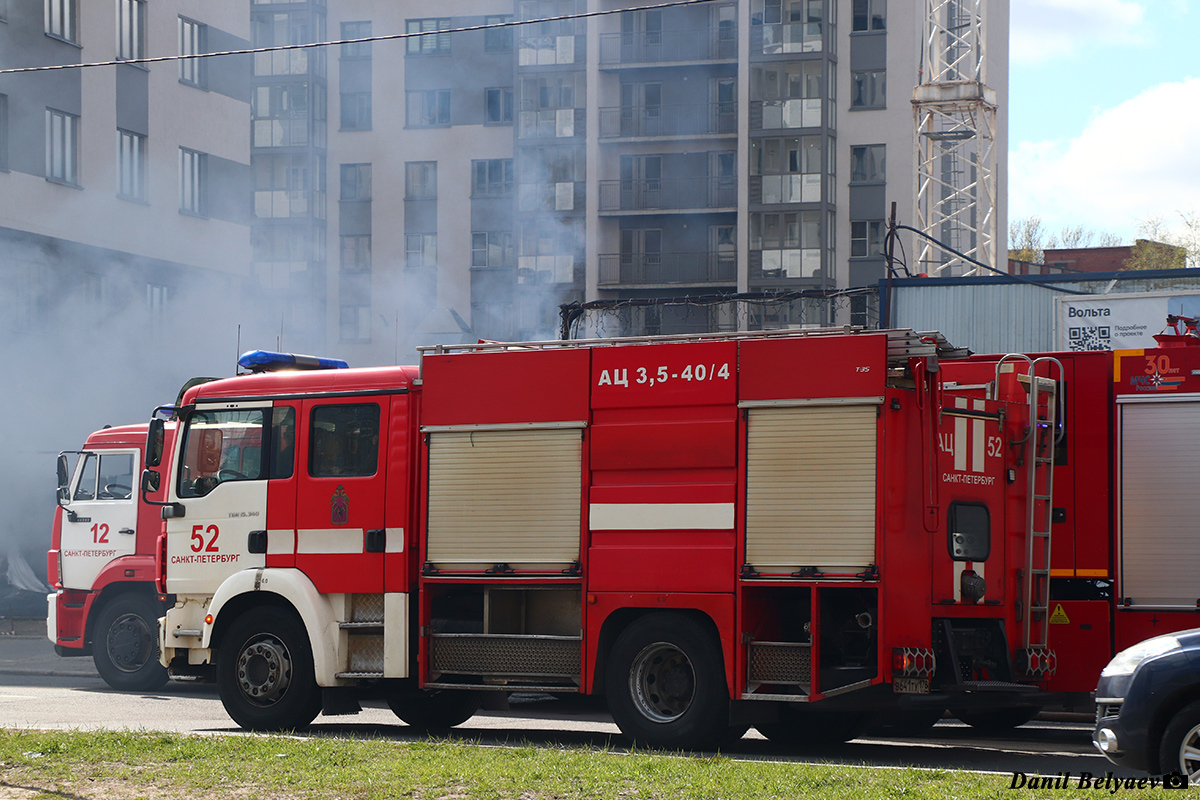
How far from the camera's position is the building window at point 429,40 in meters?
52.4

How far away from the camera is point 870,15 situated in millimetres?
49188

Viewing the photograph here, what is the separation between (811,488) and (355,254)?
4592 cm

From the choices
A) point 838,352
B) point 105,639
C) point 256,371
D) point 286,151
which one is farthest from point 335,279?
point 838,352

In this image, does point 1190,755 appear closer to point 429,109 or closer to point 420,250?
point 420,250

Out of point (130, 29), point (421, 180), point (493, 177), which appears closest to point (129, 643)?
point (130, 29)

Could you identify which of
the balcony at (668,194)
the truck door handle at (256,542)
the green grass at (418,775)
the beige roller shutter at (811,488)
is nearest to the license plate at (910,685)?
the beige roller shutter at (811,488)

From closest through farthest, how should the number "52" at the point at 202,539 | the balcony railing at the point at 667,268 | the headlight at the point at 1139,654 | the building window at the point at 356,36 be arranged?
the headlight at the point at 1139,654
the number "52" at the point at 202,539
the balcony railing at the point at 667,268
the building window at the point at 356,36

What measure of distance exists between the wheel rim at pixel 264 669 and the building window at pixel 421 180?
42.0 m

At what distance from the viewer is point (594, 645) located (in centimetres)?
1062

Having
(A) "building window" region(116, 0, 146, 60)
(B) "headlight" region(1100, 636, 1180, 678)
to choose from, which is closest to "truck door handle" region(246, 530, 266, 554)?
(B) "headlight" region(1100, 636, 1180, 678)

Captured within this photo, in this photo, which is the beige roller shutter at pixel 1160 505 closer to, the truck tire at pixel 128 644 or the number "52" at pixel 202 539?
the number "52" at pixel 202 539

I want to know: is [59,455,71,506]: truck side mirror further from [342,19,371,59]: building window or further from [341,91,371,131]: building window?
[341,91,371,131]: building window

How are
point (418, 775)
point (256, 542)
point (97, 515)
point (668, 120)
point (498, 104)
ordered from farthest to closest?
1. point (498, 104)
2. point (668, 120)
3. point (97, 515)
4. point (256, 542)
5. point (418, 775)

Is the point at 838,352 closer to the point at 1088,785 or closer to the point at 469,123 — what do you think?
the point at 1088,785
